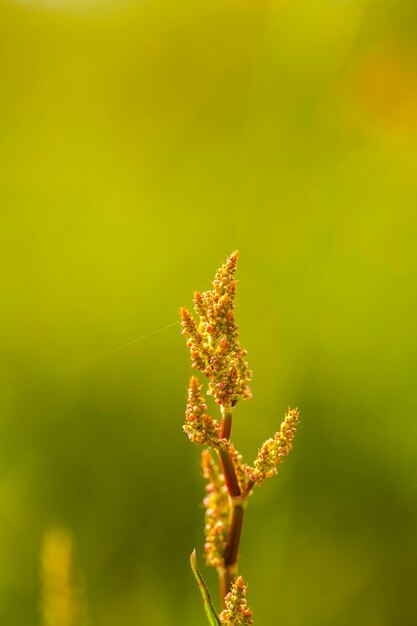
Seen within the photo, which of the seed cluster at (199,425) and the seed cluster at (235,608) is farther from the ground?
the seed cluster at (199,425)

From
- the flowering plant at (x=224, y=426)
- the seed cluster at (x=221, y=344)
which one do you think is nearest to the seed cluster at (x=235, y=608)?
the flowering plant at (x=224, y=426)

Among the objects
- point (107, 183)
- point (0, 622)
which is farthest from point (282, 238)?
point (0, 622)

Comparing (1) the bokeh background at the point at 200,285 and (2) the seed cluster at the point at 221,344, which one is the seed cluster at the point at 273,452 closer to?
(2) the seed cluster at the point at 221,344

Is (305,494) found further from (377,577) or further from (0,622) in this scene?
(0,622)

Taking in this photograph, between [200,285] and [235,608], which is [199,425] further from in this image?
[200,285]

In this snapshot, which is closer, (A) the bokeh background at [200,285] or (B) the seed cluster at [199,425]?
(B) the seed cluster at [199,425]

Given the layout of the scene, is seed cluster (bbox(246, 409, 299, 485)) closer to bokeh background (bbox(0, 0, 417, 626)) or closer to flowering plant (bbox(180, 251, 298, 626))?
flowering plant (bbox(180, 251, 298, 626))

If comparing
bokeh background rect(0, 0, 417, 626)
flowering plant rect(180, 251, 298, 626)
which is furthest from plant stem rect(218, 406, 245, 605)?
bokeh background rect(0, 0, 417, 626)
